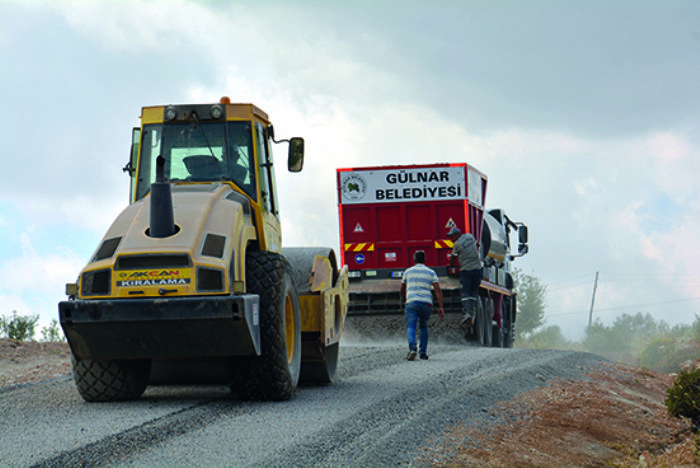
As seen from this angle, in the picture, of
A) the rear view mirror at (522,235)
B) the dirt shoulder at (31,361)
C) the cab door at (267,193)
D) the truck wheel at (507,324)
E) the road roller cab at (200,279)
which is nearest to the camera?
the road roller cab at (200,279)

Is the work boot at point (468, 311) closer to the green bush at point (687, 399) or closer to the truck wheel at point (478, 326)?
the truck wheel at point (478, 326)

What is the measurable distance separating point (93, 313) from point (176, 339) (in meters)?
0.77

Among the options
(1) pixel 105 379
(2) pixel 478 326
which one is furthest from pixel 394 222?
(1) pixel 105 379

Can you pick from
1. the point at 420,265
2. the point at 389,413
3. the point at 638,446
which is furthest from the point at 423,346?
the point at 389,413

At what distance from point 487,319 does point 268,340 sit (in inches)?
488

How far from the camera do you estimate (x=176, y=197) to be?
8.44 meters

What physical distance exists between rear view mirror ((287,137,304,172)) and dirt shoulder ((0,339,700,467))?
3.41 metres

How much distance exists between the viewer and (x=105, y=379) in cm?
841

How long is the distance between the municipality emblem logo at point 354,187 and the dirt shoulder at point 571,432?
6.68 meters

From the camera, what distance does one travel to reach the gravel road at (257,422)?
19.4 feet

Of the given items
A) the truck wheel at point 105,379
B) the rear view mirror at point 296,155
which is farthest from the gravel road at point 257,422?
the rear view mirror at point 296,155

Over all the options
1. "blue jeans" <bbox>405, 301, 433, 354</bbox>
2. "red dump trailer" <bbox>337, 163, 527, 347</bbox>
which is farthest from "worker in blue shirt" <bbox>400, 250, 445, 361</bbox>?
"red dump trailer" <bbox>337, 163, 527, 347</bbox>

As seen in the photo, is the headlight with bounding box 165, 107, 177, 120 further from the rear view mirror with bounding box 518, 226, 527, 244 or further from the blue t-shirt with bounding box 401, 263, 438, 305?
the rear view mirror with bounding box 518, 226, 527, 244

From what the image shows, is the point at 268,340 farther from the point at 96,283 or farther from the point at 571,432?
the point at 571,432
